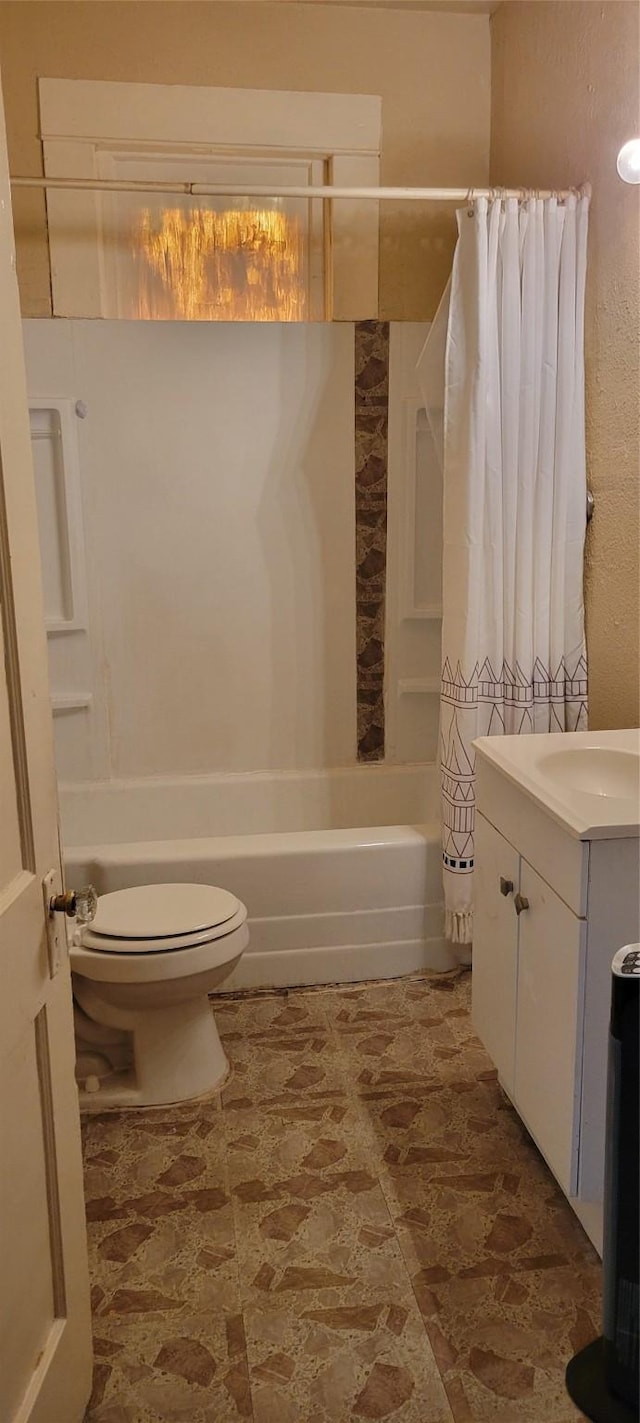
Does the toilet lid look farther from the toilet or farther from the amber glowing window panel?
the amber glowing window panel

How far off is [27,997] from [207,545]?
2278 millimetres

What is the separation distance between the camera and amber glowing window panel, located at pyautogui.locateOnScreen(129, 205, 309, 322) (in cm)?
323

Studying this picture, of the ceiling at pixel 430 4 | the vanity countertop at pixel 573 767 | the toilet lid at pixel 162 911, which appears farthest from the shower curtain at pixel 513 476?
the ceiling at pixel 430 4

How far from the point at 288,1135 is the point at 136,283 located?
98.6 inches

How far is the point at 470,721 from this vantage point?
263 cm

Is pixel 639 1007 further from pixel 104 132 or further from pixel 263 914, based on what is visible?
pixel 104 132

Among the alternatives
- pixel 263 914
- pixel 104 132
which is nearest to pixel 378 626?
pixel 263 914

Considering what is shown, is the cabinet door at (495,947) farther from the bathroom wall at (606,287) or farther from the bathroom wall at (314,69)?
the bathroom wall at (314,69)

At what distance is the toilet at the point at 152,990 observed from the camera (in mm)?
2168

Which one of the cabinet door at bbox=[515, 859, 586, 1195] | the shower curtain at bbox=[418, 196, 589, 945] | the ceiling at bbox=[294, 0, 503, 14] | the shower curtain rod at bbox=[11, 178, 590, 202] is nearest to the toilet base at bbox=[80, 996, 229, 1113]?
the cabinet door at bbox=[515, 859, 586, 1195]

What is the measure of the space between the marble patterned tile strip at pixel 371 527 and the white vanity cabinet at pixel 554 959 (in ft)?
4.60

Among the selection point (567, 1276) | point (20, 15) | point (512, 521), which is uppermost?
point (20, 15)

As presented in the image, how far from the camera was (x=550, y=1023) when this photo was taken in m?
1.75

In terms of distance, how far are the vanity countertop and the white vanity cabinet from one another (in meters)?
0.02
